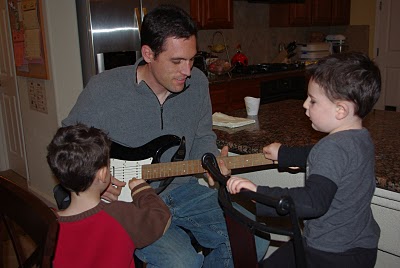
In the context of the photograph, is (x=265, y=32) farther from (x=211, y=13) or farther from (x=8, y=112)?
(x=8, y=112)

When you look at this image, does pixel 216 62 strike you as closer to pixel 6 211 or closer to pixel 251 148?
pixel 251 148

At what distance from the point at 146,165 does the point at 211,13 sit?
280 cm

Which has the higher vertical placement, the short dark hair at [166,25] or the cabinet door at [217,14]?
the cabinet door at [217,14]

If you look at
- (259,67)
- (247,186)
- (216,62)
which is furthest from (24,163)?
(247,186)

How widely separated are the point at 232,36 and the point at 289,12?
2.59 feet

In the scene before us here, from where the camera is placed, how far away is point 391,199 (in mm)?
1315

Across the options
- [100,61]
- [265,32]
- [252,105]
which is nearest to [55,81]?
[100,61]

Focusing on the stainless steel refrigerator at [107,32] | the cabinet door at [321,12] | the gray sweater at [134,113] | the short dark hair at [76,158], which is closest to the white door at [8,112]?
the stainless steel refrigerator at [107,32]

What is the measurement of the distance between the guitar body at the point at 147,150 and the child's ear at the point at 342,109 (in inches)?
30.1

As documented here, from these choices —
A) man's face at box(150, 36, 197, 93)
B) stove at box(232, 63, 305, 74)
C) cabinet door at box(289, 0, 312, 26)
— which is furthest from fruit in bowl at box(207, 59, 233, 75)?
man's face at box(150, 36, 197, 93)

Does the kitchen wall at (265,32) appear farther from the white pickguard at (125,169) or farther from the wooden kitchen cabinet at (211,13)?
the white pickguard at (125,169)

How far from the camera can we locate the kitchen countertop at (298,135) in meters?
1.36

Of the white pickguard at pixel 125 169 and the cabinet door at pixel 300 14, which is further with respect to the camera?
the cabinet door at pixel 300 14

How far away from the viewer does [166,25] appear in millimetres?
1628
